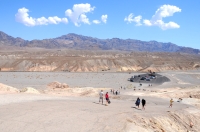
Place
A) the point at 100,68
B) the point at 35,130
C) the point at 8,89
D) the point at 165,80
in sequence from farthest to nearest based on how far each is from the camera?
A: the point at 100,68 → the point at 165,80 → the point at 8,89 → the point at 35,130

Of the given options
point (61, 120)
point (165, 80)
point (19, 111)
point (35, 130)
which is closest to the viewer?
point (35, 130)

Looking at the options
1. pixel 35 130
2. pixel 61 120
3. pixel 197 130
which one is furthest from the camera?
pixel 197 130

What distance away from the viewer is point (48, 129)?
15859mm

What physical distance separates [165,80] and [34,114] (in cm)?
5888

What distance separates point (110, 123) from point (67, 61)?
102 m

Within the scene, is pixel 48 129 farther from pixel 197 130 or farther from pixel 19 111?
pixel 197 130

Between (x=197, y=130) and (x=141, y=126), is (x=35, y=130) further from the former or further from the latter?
(x=197, y=130)

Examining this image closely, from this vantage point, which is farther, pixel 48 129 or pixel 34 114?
pixel 34 114

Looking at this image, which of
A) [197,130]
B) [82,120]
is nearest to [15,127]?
[82,120]

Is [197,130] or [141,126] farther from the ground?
[141,126]

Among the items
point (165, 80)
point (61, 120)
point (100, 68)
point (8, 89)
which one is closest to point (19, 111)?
point (61, 120)

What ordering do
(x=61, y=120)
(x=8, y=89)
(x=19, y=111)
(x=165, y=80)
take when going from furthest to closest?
(x=165, y=80)
(x=8, y=89)
(x=19, y=111)
(x=61, y=120)

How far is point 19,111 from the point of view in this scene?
64.7 feet

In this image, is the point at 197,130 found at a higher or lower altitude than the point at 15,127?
lower
